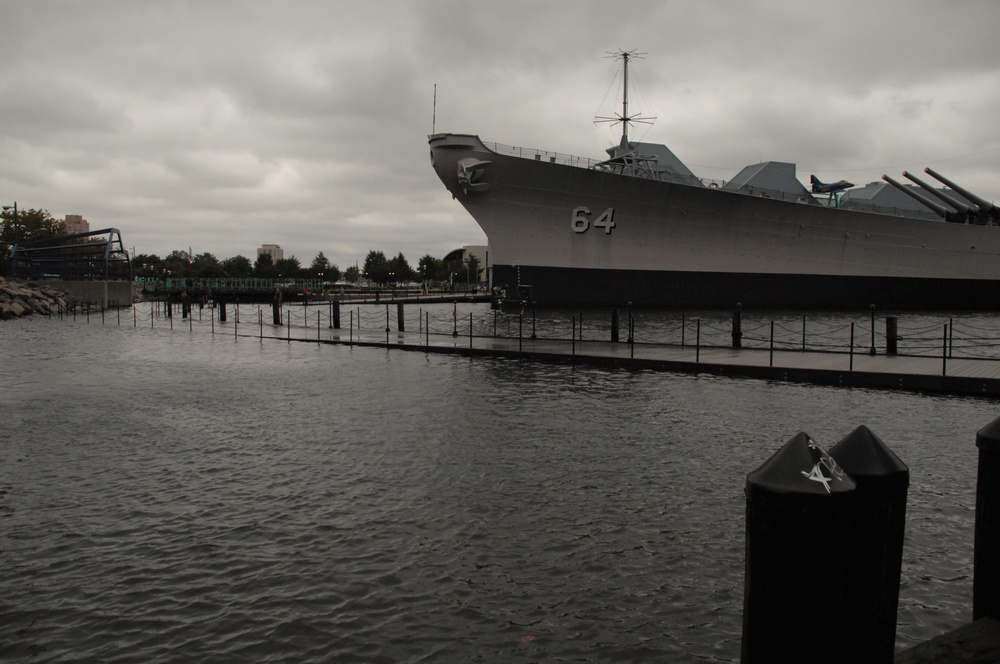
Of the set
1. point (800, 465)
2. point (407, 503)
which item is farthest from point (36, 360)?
point (800, 465)

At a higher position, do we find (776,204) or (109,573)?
(776,204)

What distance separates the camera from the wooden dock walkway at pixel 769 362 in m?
14.2

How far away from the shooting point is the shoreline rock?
4609cm

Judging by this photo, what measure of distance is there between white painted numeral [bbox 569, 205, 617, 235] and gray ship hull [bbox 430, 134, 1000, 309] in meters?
0.07

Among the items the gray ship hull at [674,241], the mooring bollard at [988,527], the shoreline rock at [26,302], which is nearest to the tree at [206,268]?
the shoreline rock at [26,302]

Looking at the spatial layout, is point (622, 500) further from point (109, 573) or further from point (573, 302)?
point (573, 302)

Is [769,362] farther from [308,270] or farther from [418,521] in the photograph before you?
[308,270]

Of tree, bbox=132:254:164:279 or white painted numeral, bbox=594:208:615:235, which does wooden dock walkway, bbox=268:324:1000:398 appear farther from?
tree, bbox=132:254:164:279

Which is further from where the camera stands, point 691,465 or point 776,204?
point 776,204

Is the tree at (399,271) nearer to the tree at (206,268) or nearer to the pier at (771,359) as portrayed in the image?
the tree at (206,268)

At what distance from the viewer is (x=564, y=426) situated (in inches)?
425

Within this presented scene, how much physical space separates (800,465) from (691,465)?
614 centimetres

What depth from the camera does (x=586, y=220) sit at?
47.7m

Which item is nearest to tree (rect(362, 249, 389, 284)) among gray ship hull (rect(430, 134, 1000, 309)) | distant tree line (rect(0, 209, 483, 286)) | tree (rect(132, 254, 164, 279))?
distant tree line (rect(0, 209, 483, 286))
